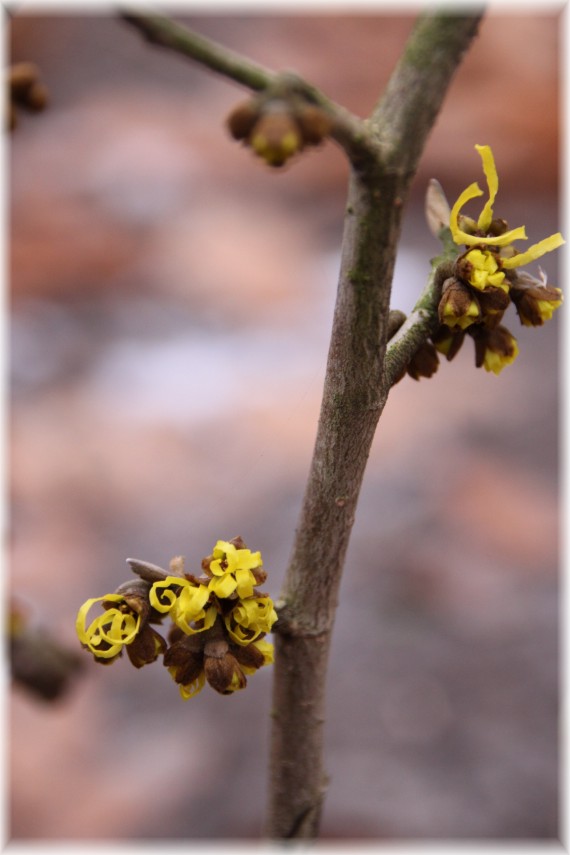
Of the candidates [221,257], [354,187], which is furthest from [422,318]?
[221,257]

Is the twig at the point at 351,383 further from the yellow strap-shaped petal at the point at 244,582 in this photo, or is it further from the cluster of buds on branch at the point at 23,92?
the cluster of buds on branch at the point at 23,92

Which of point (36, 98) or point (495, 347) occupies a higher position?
point (36, 98)

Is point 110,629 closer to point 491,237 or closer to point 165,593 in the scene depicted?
point 165,593

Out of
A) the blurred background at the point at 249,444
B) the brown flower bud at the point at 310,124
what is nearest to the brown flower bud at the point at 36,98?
the blurred background at the point at 249,444

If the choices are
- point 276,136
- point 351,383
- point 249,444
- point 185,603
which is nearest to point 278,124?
point 276,136

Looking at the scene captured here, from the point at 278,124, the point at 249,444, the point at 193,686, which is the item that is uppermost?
the point at 278,124

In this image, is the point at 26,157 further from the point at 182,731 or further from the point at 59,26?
the point at 182,731
